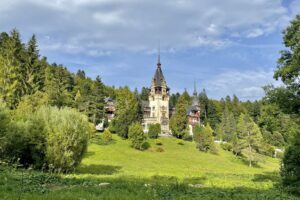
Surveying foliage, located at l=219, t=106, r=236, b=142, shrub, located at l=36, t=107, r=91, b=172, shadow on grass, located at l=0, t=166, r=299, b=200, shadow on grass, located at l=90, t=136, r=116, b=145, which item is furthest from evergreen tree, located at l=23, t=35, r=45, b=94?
foliage, located at l=219, t=106, r=236, b=142

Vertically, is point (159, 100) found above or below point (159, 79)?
below

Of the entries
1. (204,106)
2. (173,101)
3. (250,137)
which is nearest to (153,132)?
(250,137)

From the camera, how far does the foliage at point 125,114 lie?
8050 cm

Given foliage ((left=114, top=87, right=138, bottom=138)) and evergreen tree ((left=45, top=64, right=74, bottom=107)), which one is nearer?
evergreen tree ((left=45, top=64, right=74, bottom=107))

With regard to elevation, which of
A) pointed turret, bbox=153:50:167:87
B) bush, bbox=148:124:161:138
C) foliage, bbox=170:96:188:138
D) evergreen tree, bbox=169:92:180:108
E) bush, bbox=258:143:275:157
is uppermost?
pointed turret, bbox=153:50:167:87

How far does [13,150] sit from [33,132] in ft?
6.14

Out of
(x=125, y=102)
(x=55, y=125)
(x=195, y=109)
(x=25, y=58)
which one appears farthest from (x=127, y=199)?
(x=195, y=109)

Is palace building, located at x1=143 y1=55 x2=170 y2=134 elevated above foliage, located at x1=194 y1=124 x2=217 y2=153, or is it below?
above

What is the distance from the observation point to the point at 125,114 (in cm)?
8156

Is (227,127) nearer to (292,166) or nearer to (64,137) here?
(64,137)

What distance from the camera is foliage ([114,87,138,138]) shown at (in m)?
80.5

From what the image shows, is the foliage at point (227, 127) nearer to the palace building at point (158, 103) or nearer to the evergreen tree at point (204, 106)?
the palace building at point (158, 103)

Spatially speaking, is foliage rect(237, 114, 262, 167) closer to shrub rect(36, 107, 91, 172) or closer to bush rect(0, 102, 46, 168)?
shrub rect(36, 107, 91, 172)

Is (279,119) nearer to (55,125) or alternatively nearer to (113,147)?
(55,125)
